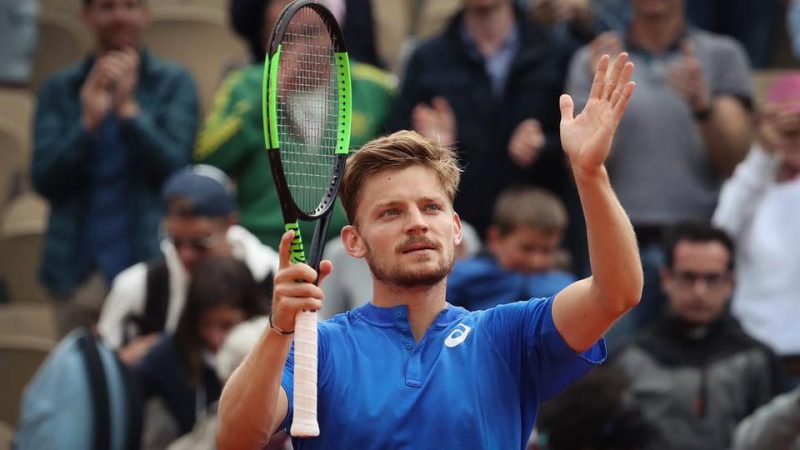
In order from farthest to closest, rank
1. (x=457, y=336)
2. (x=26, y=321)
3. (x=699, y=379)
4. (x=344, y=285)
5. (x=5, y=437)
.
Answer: (x=26, y=321) → (x=5, y=437) → (x=344, y=285) → (x=699, y=379) → (x=457, y=336)

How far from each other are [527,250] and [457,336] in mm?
3184

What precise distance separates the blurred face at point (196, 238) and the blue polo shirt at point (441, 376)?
3233 millimetres

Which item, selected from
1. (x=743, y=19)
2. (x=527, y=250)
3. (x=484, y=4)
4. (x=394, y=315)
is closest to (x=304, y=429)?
(x=394, y=315)

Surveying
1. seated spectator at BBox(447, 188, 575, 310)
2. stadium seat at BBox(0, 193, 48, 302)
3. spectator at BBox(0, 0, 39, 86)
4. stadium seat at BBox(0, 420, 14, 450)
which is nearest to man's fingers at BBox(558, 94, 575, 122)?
seated spectator at BBox(447, 188, 575, 310)

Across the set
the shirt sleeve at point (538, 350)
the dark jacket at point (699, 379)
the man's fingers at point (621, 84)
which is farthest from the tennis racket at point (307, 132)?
the dark jacket at point (699, 379)

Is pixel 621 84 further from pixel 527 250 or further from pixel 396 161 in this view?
pixel 527 250

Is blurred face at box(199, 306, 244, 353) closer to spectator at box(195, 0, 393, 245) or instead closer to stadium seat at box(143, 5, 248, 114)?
spectator at box(195, 0, 393, 245)

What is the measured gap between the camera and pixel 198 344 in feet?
23.2

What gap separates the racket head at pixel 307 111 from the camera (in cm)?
426

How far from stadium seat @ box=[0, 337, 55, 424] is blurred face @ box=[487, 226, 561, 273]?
274 cm

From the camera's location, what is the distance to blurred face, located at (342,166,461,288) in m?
4.34

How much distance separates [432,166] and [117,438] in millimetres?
2546

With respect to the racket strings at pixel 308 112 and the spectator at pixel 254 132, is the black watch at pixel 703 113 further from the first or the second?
the racket strings at pixel 308 112

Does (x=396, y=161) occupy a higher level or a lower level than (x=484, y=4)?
higher
